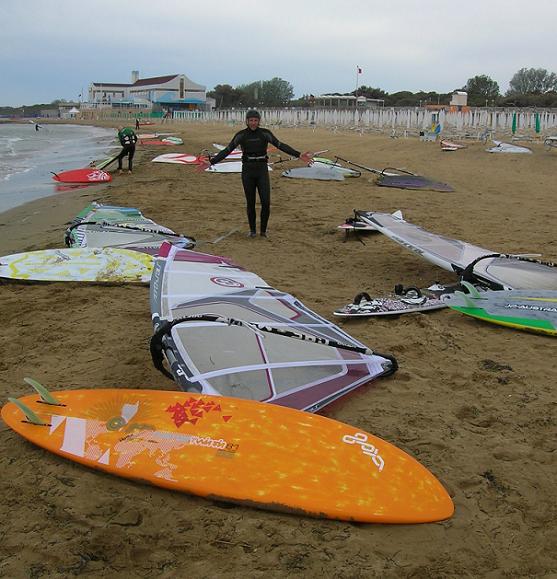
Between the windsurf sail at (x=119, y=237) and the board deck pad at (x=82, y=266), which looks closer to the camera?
the board deck pad at (x=82, y=266)

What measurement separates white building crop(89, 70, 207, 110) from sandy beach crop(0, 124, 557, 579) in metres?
94.8

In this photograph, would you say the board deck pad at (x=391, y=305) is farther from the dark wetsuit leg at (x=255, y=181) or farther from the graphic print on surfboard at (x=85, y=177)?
the graphic print on surfboard at (x=85, y=177)

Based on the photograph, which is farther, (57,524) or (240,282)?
(240,282)

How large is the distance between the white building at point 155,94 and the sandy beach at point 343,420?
311 ft

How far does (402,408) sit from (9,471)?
187cm

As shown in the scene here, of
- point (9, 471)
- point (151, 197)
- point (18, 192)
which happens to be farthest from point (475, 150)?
point (9, 471)

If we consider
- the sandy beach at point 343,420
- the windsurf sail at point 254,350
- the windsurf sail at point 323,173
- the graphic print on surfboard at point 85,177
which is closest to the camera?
the sandy beach at point 343,420

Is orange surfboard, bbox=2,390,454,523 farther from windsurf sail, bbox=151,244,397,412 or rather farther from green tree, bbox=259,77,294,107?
green tree, bbox=259,77,294,107

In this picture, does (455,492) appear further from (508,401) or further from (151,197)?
(151,197)

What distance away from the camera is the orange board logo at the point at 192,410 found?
254 centimetres

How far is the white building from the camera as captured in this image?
96.5 meters

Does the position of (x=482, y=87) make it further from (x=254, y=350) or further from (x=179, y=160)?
(x=254, y=350)

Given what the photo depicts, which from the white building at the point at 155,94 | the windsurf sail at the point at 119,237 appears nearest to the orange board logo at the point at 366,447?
the windsurf sail at the point at 119,237

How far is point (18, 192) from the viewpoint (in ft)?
42.4
